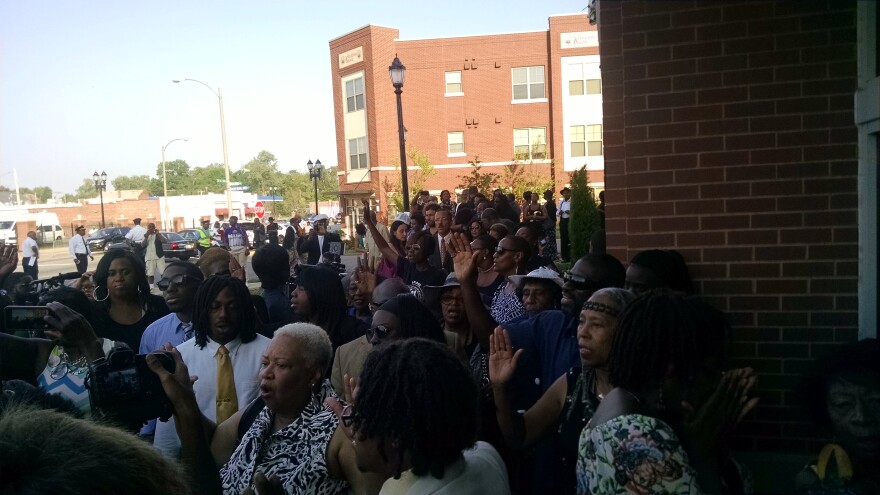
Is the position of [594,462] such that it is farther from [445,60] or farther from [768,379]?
[445,60]

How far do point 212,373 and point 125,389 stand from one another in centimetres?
118

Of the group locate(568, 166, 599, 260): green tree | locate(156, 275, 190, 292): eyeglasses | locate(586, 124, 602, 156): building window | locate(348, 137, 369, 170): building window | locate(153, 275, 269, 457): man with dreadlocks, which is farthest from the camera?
locate(348, 137, 369, 170): building window

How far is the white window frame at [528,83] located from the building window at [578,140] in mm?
2259

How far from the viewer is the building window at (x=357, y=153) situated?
1629 inches

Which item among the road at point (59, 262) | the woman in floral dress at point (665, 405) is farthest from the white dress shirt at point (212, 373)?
the road at point (59, 262)

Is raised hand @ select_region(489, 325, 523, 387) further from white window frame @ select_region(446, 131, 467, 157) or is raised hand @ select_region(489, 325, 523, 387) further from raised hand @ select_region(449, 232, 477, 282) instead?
white window frame @ select_region(446, 131, 467, 157)

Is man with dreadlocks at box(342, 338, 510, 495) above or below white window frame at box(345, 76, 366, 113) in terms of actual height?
below

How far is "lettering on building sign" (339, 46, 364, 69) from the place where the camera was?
1570 inches

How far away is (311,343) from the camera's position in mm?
3359

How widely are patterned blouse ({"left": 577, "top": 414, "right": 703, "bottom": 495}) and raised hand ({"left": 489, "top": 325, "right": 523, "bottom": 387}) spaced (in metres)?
0.89

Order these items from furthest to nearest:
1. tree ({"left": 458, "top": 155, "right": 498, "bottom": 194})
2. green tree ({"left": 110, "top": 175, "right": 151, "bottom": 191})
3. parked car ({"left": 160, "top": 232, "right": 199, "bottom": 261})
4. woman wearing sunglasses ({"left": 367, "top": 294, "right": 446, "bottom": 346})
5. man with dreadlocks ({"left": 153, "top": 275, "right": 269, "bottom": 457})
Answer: green tree ({"left": 110, "top": 175, "right": 151, "bottom": 191}) → tree ({"left": 458, "top": 155, "right": 498, "bottom": 194}) → parked car ({"left": 160, "top": 232, "right": 199, "bottom": 261}) → man with dreadlocks ({"left": 153, "top": 275, "right": 269, "bottom": 457}) → woman wearing sunglasses ({"left": 367, "top": 294, "right": 446, "bottom": 346})

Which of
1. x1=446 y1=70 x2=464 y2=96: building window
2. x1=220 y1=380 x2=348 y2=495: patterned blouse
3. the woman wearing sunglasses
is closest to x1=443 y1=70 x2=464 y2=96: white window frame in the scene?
x1=446 y1=70 x2=464 y2=96: building window

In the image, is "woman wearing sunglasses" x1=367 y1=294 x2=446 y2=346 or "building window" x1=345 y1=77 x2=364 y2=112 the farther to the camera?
"building window" x1=345 y1=77 x2=364 y2=112

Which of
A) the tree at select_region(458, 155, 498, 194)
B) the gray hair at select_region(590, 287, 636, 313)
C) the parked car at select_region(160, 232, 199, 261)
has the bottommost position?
the parked car at select_region(160, 232, 199, 261)
